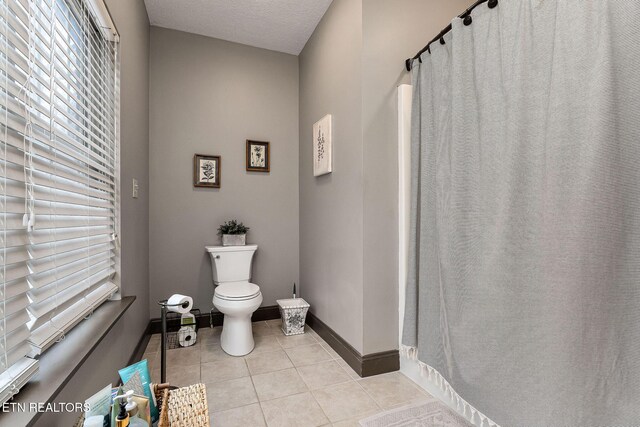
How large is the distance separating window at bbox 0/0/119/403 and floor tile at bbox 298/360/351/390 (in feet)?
3.97

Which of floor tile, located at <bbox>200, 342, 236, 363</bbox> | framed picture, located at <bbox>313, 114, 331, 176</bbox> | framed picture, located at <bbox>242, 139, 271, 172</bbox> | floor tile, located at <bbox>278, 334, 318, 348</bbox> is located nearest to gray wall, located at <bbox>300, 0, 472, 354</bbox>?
framed picture, located at <bbox>313, 114, 331, 176</bbox>

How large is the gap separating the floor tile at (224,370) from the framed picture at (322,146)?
1509 mm

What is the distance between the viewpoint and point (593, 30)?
972mm

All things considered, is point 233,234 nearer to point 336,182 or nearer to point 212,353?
point 212,353

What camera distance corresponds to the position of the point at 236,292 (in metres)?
2.15

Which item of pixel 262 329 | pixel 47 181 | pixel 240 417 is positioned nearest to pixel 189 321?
pixel 262 329

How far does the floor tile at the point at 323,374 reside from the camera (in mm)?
1778

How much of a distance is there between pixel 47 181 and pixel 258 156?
6.53 feet

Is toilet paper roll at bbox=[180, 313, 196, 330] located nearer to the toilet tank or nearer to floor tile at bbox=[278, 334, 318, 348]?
the toilet tank

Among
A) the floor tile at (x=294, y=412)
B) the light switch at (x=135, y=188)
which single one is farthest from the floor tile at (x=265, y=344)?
the light switch at (x=135, y=188)

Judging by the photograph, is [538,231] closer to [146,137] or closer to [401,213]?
[401,213]

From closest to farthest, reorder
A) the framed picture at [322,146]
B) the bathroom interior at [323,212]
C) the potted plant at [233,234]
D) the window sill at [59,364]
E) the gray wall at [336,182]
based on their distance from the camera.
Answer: the window sill at [59,364], the bathroom interior at [323,212], the gray wall at [336,182], the framed picture at [322,146], the potted plant at [233,234]

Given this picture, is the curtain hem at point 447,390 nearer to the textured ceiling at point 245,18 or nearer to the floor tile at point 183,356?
the floor tile at point 183,356

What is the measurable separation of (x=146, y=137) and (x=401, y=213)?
6.90 feet
